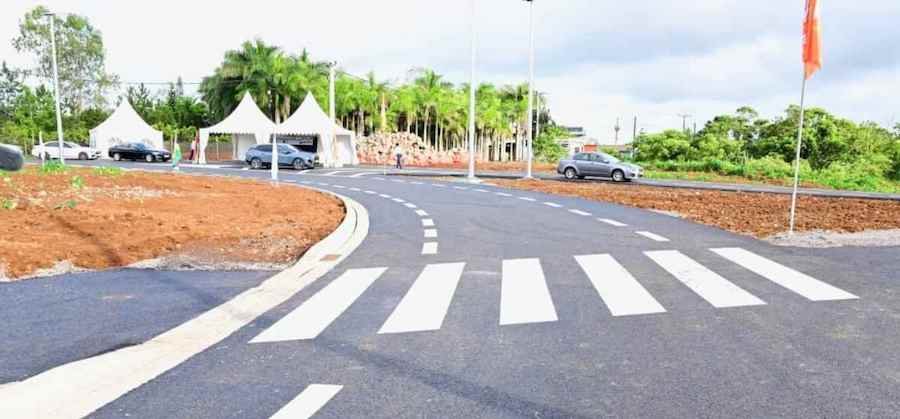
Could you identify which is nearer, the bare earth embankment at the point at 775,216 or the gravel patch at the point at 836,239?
the gravel patch at the point at 836,239

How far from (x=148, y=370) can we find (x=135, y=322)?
133 cm

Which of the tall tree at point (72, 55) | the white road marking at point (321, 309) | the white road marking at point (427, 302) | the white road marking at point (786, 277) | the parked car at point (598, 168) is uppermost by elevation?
the tall tree at point (72, 55)

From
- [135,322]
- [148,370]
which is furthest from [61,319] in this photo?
[148,370]

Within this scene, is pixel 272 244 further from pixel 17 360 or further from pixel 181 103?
pixel 181 103

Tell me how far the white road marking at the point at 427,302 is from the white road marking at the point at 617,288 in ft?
4.97

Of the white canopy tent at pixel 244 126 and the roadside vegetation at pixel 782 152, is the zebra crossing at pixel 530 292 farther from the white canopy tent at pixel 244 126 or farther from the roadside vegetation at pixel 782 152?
the white canopy tent at pixel 244 126

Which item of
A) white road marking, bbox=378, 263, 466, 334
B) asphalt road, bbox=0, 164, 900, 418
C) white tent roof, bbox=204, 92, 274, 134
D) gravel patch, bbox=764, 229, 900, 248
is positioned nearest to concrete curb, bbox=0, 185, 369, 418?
asphalt road, bbox=0, 164, 900, 418

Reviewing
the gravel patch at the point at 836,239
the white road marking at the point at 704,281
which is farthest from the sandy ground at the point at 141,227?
the gravel patch at the point at 836,239

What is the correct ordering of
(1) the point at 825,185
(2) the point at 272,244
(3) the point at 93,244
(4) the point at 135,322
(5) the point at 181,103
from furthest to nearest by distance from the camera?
(5) the point at 181,103
(1) the point at 825,185
(2) the point at 272,244
(3) the point at 93,244
(4) the point at 135,322

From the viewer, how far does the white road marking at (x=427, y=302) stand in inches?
202

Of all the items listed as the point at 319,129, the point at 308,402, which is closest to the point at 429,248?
the point at 308,402

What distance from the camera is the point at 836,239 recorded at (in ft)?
31.9

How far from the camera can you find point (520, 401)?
3.53 meters

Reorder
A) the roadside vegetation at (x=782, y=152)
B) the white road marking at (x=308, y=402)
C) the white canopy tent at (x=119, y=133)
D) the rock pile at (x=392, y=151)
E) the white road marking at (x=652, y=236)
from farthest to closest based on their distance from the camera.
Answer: the rock pile at (x=392, y=151) → the white canopy tent at (x=119, y=133) → the roadside vegetation at (x=782, y=152) → the white road marking at (x=652, y=236) → the white road marking at (x=308, y=402)
